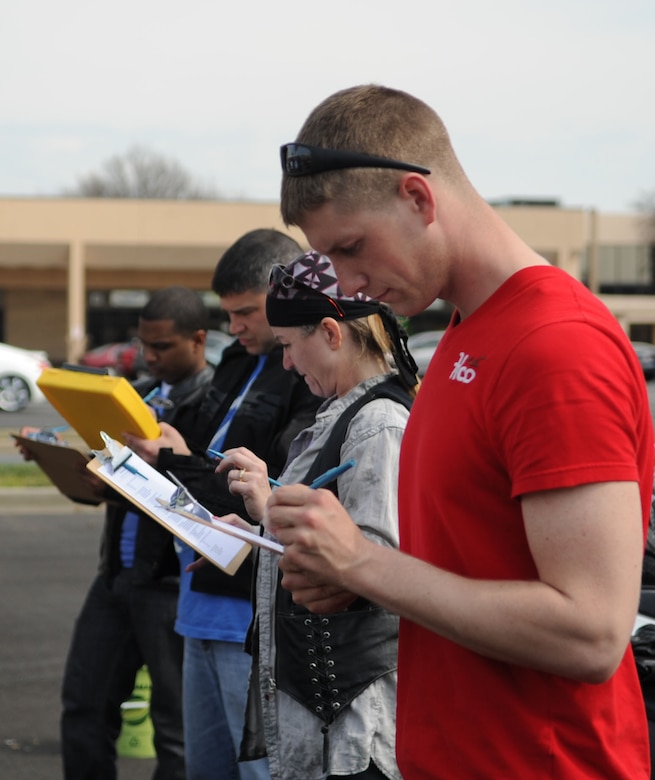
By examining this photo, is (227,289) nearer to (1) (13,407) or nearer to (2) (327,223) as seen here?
(2) (327,223)

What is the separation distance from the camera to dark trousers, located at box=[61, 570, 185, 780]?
431 cm

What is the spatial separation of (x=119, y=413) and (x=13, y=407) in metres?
23.0

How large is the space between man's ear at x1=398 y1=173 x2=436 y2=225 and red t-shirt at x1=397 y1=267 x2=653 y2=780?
0.17 metres

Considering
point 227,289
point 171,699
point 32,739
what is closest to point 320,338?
point 227,289

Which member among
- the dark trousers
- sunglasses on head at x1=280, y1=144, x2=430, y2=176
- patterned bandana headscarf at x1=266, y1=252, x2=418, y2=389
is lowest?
the dark trousers

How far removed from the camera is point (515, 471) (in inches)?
65.4

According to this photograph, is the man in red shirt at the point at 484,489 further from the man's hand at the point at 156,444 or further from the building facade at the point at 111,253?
the building facade at the point at 111,253

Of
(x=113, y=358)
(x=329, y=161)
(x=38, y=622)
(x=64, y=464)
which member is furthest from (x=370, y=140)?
(x=113, y=358)

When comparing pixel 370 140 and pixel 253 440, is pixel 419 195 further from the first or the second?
pixel 253 440

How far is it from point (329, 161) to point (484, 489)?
564 mm

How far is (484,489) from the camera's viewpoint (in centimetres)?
175

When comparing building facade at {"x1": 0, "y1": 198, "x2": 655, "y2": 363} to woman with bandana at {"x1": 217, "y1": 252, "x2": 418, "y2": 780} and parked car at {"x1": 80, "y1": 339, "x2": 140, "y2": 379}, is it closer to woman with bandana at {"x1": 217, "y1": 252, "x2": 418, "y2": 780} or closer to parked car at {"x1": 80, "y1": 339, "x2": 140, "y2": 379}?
parked car at {"x1": 80, "y1": 339, "x2": 140, "y2": 379}

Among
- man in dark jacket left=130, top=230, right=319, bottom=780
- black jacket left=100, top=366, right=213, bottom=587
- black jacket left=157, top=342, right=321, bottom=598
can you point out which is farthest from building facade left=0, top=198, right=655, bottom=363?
black jacket left=157, top=342, right=321, bottom=598

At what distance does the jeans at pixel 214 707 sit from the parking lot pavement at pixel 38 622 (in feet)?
5.72
